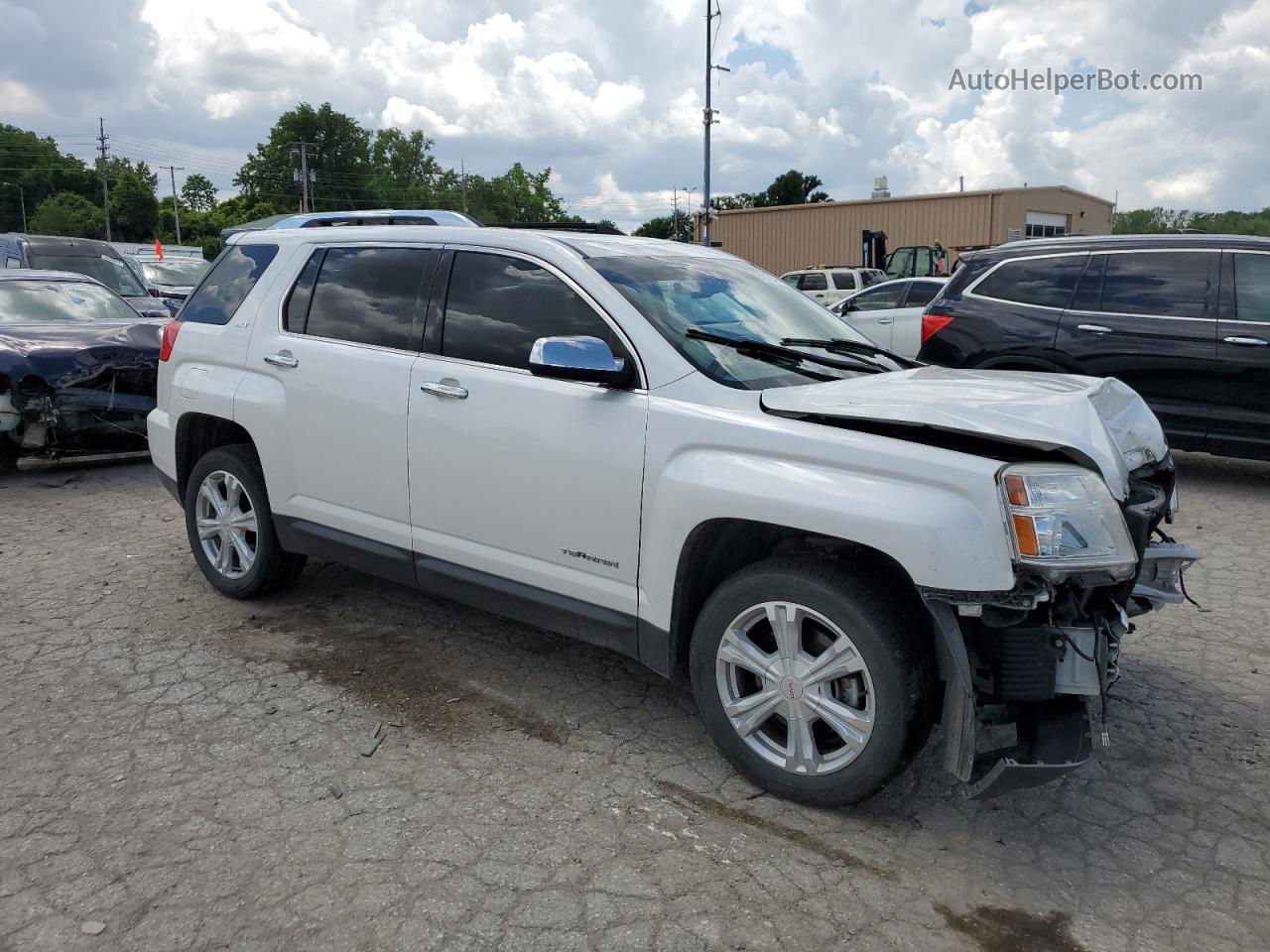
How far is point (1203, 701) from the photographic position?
4078 mm

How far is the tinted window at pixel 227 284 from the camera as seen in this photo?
5.05 metres

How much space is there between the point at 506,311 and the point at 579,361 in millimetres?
679

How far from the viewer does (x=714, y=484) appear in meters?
3.24

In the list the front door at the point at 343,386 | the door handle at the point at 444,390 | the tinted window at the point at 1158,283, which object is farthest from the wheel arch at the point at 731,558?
the tinted window at the point at 1158,283

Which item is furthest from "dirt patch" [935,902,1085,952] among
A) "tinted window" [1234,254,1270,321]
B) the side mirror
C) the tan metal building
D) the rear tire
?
the tan metal building

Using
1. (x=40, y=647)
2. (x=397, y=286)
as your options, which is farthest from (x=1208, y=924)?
(x=40, y=647)

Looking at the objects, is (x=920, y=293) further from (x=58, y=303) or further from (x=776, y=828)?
(x=776, y=828)

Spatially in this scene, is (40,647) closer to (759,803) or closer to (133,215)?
(759,803)

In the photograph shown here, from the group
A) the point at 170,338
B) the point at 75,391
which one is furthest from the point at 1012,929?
the point at 75,391

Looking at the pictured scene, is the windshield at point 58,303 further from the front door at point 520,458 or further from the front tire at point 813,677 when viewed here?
the front tire at point 813,677

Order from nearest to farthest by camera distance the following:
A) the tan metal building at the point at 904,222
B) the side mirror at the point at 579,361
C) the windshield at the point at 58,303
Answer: the side mirror at the point at 579,361
the windshield at the point at 58,303
the tan metal building at the point at 904,222

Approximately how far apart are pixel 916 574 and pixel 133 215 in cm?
10265

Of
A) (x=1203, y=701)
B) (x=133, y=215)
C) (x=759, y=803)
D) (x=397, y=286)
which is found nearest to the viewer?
(x=759, y=803)

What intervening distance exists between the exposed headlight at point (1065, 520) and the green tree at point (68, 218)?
310 ft
